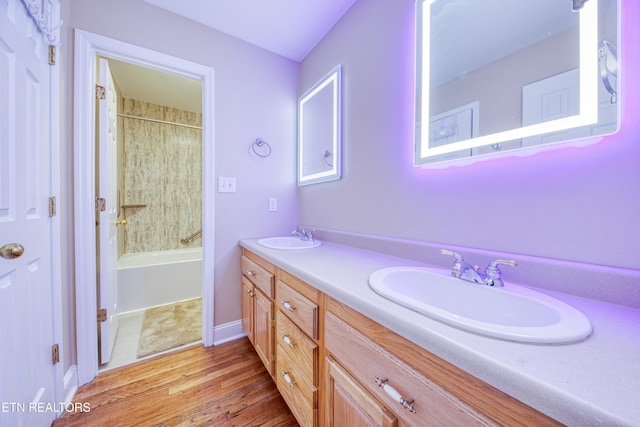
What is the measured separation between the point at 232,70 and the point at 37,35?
98 cm

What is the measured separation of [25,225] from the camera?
35.0 inches

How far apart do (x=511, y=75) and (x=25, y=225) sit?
187cm

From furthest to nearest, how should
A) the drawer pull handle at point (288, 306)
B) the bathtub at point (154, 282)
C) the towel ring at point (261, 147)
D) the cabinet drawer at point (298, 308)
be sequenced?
the bathtub at point (154, 282) < the towel ring at point (261, 147) < the drawer pull handle at point (288, 306) < the cabinet drawer at point (298, 308)

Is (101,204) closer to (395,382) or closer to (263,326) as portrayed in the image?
(263,326)

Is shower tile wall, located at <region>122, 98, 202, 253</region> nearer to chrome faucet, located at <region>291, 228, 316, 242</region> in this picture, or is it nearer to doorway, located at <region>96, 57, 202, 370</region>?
doorway, located at <region>96, 57, 202, 370</region>

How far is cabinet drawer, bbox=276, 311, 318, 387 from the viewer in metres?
0.88

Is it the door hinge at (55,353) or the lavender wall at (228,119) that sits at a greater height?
the lavender wall at (228,119)

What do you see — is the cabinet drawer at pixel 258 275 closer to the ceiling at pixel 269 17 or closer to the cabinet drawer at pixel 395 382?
the cabinet drawer at pixel 395 382

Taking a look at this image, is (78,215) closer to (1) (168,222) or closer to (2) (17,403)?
(2) (17,403)

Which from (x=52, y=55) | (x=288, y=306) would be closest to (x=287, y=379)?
(x=288, y=306)

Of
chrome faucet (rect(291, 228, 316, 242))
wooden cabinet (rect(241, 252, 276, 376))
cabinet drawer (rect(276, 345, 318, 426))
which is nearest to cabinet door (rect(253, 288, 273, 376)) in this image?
wooden cabinet (rect(241, 252, 276, 376))

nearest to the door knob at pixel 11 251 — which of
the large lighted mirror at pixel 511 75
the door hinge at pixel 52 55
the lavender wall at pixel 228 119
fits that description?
the lavender wall at pixel 228 119

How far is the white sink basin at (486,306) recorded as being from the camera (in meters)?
0.45

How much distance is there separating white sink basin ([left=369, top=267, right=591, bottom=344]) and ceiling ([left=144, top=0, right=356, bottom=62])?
1659 millimetres
